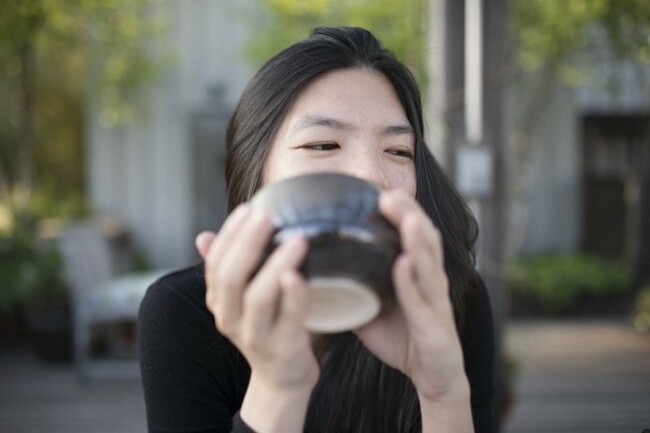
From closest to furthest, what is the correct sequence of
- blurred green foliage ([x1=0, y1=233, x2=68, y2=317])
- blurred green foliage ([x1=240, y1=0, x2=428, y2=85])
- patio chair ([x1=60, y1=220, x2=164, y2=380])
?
blurred green foliage ([x1=240, y1=0, x2=428, y2=85])
patio chair ([x1=60, y1=220, x2=164, y2=380])
blurred green foliage ([x1=0, y1=233, x2=68, y2=317])

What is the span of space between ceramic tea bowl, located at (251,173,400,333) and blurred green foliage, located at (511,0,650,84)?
3108 millimetres

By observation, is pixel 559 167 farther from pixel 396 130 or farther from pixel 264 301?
pixel 264 301

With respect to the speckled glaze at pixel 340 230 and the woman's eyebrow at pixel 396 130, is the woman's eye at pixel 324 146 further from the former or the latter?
the speckled glaze at pixel 340 230

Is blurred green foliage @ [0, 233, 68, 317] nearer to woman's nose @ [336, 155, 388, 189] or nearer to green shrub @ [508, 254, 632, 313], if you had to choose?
green shrub @ [508, 254, 632, 313]

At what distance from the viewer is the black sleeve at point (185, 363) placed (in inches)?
59.1

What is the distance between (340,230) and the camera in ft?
3.22

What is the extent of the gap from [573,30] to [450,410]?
5.01 metres

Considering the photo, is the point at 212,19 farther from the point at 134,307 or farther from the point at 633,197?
the point at 633,197

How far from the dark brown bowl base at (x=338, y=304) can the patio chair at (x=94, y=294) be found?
15.2ft

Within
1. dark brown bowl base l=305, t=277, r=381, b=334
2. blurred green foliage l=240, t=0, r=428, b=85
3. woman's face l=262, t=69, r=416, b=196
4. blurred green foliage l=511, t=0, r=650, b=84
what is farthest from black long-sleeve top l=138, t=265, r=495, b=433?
blurred green foliage l=240, t=0, r=428, b=85

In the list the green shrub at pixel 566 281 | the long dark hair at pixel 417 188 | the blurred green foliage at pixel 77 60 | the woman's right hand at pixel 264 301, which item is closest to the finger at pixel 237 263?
the woman's right hand at pixel 264 301

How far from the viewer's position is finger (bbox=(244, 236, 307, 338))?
940 mm

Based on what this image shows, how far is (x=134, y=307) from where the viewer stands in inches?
→ 217

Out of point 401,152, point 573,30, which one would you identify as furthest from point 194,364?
point 573,30
